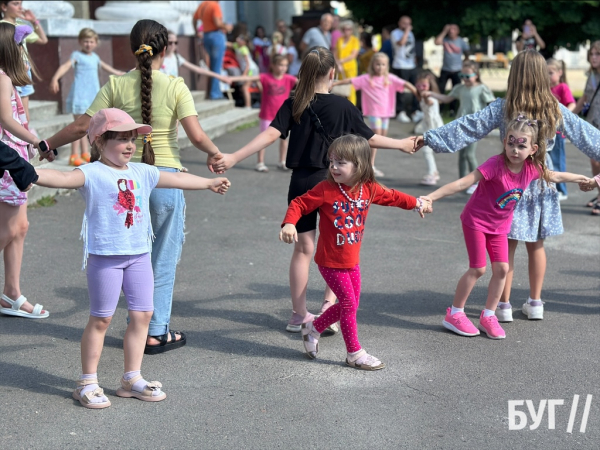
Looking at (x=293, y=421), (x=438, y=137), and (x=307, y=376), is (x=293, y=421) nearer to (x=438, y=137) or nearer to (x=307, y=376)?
(x=307, y=376)

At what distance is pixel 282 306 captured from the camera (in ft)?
19.7

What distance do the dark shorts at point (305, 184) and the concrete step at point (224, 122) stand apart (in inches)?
297

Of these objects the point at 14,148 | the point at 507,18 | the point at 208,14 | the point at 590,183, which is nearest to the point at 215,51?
the point at 208,14

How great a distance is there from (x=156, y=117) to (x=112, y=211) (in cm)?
76

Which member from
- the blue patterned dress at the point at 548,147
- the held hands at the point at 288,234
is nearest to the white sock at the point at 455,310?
the blue patterned dress at the point at 548,147

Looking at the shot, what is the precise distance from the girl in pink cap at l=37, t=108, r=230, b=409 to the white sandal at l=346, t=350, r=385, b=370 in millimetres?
1099

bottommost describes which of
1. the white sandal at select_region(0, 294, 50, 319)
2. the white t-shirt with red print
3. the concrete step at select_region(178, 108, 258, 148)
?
the concrete step at select_region(178, 108, 258, 148)

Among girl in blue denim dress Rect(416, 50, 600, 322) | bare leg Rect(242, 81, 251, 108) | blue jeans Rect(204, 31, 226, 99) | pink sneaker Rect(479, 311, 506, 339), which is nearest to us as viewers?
pink sneaker Rect(479, 311, 506, 339)

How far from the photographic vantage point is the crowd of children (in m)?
4.22

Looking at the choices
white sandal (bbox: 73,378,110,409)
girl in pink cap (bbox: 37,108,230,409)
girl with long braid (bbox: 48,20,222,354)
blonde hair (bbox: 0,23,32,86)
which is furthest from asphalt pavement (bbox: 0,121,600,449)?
blonde hair (bbox: 0,23,32,86)

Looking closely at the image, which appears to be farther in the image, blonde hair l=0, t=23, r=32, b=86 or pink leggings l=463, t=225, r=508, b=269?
pink leggings l=463, t=225, r=508, b=269

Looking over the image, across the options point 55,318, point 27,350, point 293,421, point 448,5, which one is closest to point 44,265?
point 55,318

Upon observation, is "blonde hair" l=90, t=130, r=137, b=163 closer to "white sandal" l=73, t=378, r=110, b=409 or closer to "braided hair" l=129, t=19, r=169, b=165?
"braided hair" l=129, t=19, r=169, b=165

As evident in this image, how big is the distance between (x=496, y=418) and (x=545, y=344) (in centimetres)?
122
